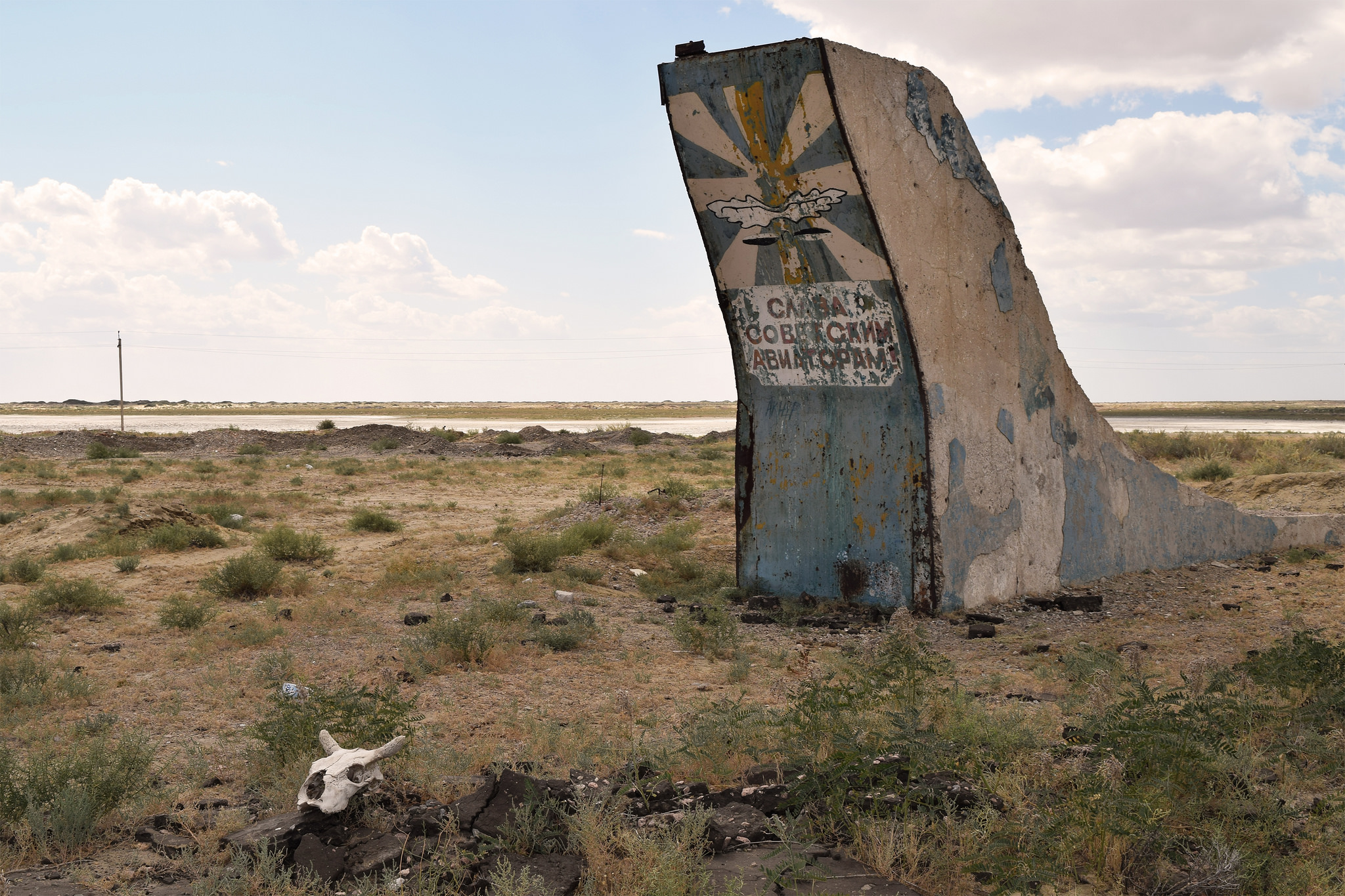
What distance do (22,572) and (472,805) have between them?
8633mm

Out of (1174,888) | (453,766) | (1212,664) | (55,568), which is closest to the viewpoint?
(1174,888)

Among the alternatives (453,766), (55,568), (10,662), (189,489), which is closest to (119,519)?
(55,568)

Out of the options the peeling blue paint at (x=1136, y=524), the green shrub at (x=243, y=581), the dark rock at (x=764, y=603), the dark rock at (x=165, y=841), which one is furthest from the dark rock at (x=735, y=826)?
the green shrub at (x=243, y=581)

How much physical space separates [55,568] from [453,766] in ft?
29.3

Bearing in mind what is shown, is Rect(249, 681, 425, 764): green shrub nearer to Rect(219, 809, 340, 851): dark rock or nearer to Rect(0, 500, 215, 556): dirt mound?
Rect(219, 809, 340, 851): dark rock

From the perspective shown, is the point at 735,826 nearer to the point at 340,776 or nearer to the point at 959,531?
the point at 340,776

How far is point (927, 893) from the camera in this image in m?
3.09

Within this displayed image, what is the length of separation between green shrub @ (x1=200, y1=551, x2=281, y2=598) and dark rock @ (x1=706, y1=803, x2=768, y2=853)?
6.84 metres

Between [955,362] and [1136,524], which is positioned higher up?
[955,362]

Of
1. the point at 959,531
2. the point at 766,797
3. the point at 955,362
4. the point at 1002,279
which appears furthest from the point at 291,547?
the point at 766,797

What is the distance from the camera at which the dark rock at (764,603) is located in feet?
26.5

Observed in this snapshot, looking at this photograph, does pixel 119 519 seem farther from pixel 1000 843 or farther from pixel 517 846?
pixel 1000 843

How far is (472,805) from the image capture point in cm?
354

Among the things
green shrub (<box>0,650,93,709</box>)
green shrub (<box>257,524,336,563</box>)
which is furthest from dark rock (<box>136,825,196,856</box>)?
green shrub (<box>257,524,336,563</box>)
